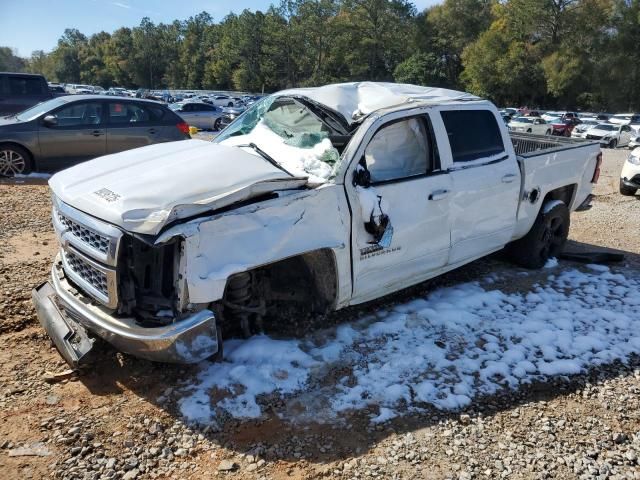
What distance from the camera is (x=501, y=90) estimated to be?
6319 cm

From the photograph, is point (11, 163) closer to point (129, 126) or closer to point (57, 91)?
point (129, 126)

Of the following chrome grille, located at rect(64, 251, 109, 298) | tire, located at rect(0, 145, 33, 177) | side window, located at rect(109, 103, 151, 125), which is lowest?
chrome grille, located at rect(64, 251, 109, 298)

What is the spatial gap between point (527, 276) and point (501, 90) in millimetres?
63217

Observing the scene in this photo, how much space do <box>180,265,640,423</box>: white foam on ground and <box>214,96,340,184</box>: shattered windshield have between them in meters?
1.27

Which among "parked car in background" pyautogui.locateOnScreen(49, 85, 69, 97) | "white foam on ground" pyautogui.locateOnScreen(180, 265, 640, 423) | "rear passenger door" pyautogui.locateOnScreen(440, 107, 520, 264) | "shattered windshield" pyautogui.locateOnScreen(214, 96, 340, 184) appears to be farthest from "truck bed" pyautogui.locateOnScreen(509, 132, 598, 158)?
"parked car in background" pyautogui.locateOnScreen(49, 85, 69, 97)

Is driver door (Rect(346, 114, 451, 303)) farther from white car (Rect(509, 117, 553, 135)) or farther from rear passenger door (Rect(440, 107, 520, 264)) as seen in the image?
white car (Rect(509, 117, 553, 135))

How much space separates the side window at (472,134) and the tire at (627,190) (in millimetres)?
7005

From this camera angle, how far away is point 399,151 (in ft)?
14.2

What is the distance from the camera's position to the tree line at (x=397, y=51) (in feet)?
187

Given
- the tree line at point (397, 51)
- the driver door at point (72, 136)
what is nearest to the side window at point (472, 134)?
the driver door at point (72, 136)

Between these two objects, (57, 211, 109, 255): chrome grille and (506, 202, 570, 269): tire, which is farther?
(506, 202, 570, 269): tire

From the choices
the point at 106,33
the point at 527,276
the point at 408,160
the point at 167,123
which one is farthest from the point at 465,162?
the point at 106,33

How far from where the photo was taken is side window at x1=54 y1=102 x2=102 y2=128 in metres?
9.91

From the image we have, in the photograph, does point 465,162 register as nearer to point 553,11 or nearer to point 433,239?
point 433,239
